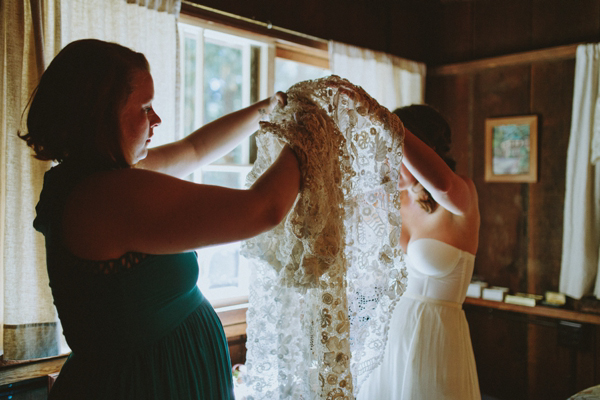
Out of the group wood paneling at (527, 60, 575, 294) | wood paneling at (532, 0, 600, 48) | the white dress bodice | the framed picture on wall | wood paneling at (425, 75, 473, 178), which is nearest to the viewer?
the white dress bodice

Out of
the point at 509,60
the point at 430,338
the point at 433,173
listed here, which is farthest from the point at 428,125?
the point at 509,60

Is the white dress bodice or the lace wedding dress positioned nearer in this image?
the lace wedding dress

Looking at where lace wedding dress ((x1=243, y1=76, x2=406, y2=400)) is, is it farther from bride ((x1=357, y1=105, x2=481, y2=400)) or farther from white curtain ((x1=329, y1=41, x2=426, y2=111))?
white curtain ((x1=329, y1=41, x2=426, y2=111))

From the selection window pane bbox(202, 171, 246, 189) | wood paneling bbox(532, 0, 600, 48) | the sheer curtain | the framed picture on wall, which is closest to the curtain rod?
the sheer curtain

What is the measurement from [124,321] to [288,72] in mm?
2475

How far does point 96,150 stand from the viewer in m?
0.88

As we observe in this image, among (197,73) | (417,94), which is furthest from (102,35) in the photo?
(417,94)

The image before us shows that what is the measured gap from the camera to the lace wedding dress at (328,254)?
3.07 feet

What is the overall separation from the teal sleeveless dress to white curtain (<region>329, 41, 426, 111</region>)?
2.41m

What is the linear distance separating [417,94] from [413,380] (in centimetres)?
257

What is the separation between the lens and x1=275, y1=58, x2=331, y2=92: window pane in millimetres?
3047

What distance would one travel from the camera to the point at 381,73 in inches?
134

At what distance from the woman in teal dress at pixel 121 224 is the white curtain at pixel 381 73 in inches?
→ 92.8

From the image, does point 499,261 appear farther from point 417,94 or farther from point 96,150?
point 96,150
